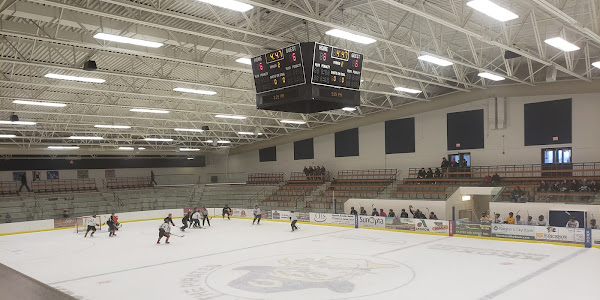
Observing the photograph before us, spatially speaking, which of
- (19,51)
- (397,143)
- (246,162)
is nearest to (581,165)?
(397,143)

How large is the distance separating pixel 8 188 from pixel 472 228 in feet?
122

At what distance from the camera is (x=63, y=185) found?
4025cm

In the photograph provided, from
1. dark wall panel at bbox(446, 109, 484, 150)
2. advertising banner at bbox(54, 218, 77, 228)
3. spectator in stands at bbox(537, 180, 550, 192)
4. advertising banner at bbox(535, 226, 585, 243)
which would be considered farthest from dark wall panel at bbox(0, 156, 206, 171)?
advertising banner at bbox(535, 226, 585, 243)

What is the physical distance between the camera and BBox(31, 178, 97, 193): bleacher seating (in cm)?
3882

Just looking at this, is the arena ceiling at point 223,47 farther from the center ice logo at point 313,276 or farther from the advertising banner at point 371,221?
the center ice logo at point 313,276

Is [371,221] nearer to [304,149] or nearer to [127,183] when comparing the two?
[304,149]

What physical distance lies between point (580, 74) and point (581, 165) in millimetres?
4861

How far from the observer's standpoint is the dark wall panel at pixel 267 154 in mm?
42625

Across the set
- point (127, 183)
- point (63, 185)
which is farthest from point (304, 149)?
point (63, 185)

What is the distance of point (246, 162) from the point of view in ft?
150

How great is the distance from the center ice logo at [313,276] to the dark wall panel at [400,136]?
1788 cm

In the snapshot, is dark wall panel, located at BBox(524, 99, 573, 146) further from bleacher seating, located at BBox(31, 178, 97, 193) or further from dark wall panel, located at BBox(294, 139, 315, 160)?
bleacher seating, located at BBox(31, 178, 97, 193)

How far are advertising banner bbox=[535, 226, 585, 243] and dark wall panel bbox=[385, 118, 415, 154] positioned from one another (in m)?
14.2

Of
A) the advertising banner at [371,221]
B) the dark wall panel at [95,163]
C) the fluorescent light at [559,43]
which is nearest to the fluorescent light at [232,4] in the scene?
the fluorescent light at [559,43]
